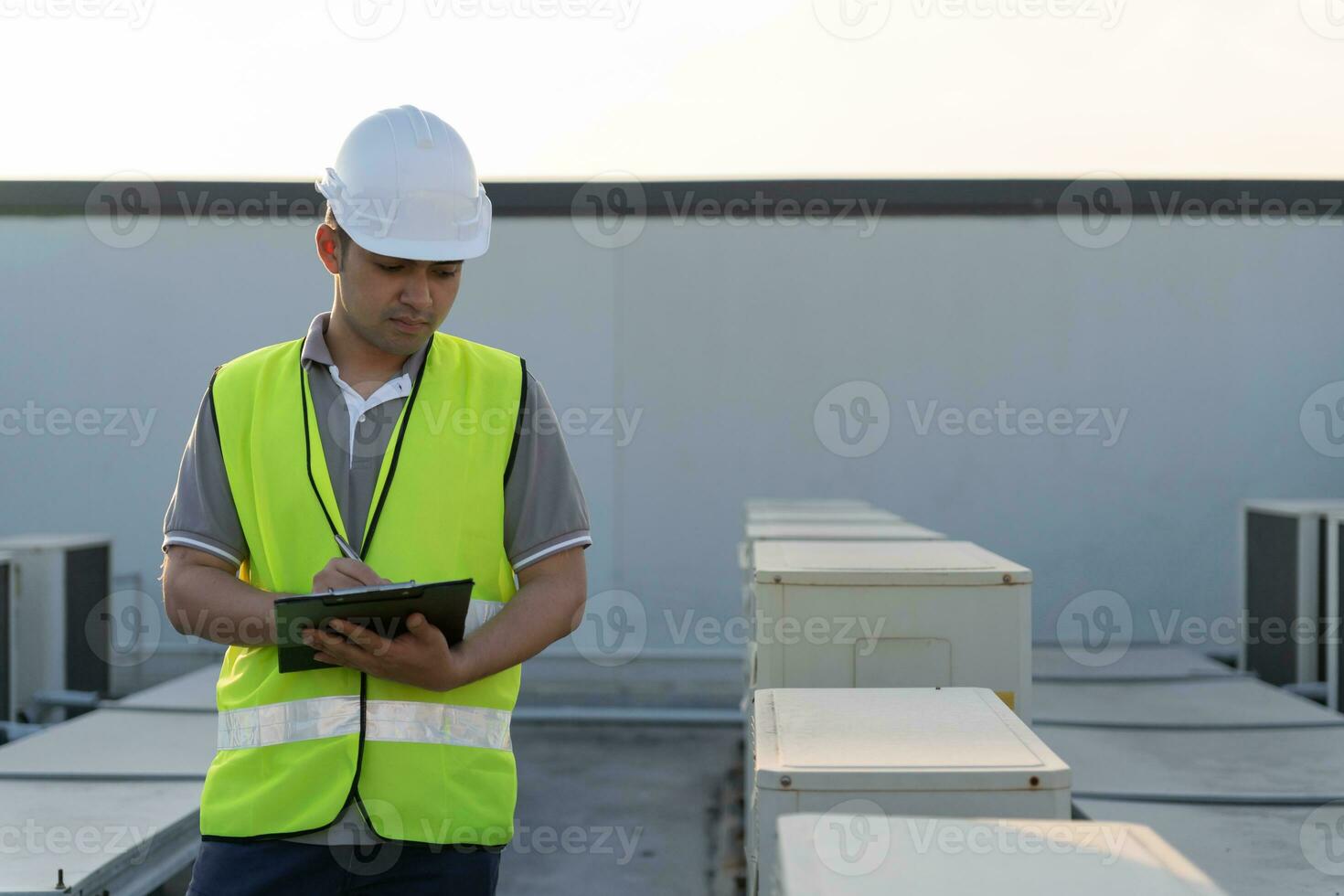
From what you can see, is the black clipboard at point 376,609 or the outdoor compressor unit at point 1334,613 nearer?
the black clipboard at point 376,609

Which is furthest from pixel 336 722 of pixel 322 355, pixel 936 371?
pixel 936 371

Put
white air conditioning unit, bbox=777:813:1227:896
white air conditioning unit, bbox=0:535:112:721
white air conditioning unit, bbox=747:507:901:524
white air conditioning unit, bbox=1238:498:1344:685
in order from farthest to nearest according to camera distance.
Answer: white air conditioning unit, bbox=0:535:112:721 → white air conditioning unit, bbox=1238:498:1344:685 → white air conditioning unit, bbox=747:507:901:524 → white air conditioning unit, bbox=777:813:1227:896

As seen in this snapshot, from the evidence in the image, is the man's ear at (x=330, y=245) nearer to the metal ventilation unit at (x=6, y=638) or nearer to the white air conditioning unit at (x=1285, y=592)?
the metal ventilation unit at (x=6, y=638)

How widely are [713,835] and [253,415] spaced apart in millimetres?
4319

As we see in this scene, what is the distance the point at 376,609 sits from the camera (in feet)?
5.54

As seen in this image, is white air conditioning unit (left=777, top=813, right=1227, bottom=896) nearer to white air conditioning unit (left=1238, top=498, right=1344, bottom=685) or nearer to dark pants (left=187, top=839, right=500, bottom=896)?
dark pants (left=187, top=839, right=500, bottom=896)

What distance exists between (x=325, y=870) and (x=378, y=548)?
440 millimetres

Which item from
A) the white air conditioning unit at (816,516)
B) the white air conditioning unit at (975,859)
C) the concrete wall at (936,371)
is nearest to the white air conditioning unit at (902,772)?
the white air conditioning unit at (975,859)

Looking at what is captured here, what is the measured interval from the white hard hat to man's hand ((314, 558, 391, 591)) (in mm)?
438

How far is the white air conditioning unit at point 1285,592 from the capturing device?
5574mm

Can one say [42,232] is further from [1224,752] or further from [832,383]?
[1224,752]

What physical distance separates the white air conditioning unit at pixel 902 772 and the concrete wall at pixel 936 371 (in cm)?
588

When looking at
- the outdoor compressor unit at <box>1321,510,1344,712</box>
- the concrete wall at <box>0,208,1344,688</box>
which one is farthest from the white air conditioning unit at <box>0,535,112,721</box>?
the outdoor compressor unit at <box>1321,510,1344,712</box>

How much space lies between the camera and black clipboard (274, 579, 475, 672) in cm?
165
